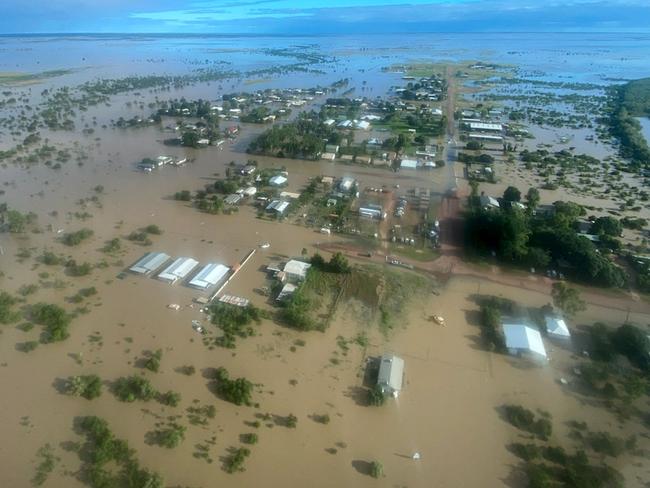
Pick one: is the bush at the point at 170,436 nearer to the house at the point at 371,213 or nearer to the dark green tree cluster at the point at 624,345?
the dark green tree cluster at the point at 624,345

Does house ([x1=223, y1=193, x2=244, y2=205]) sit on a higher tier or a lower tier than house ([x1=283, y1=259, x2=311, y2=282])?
higher

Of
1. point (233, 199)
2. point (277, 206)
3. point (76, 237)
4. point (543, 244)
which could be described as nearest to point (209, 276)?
point (277, 206)

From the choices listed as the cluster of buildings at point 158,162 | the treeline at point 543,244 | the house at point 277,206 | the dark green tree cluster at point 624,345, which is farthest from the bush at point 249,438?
the cluster of buildings at point 158,162

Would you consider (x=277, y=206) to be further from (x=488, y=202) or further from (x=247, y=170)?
(x=488, y=202)

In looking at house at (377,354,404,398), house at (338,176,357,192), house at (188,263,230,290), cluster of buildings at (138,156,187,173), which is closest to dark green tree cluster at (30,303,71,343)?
house at (188,263,230,290)

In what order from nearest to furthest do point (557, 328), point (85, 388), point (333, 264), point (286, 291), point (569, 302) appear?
1. point (85, 388)
2. point (557, 328)
3. point (569, 302)
4. point (286, 291)
5. point (333, 264)

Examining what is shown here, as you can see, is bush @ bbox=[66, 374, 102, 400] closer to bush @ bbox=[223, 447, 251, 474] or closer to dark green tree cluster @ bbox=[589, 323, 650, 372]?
bush @ bbox=[223, 447, 251, 474]

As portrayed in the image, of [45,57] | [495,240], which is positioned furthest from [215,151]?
[45,57]
